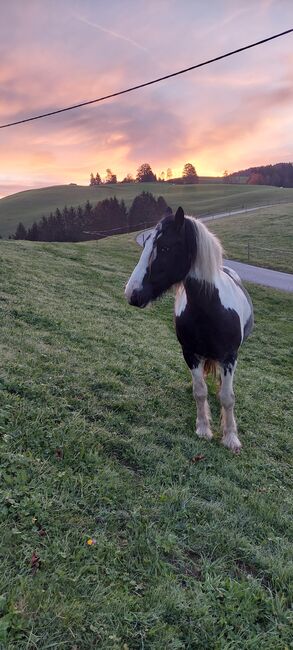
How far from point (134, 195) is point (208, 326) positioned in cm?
10011

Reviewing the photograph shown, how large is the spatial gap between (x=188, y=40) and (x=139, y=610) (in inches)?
381

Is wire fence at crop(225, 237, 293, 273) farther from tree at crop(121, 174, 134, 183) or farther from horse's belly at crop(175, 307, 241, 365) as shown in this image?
tree at crop(121, 174, 134, 183)

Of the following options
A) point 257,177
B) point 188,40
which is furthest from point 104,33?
point 257,177

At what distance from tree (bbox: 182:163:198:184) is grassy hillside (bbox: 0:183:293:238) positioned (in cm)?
1397

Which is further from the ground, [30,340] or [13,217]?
[13,217]

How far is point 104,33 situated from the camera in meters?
8.96

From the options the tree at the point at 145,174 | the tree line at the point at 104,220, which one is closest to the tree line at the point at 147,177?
the tree at the point at 145,174

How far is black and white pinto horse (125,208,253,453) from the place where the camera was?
3973mm

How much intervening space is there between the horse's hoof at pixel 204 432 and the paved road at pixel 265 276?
1453 centimetres

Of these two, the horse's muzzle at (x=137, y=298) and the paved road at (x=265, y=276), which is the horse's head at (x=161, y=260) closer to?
the horse's muzzle at (x=137, y=298)

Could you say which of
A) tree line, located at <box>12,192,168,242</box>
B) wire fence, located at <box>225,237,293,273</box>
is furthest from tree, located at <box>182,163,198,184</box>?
wire fence, located at <box>225,237,293,273</box>

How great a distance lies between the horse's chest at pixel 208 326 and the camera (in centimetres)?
449

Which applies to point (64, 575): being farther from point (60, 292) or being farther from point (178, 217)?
point (60, 292)

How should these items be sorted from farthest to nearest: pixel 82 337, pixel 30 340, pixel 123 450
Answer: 1. pixel 82 337
2. pixel 30 340
3. pixel 123 450
